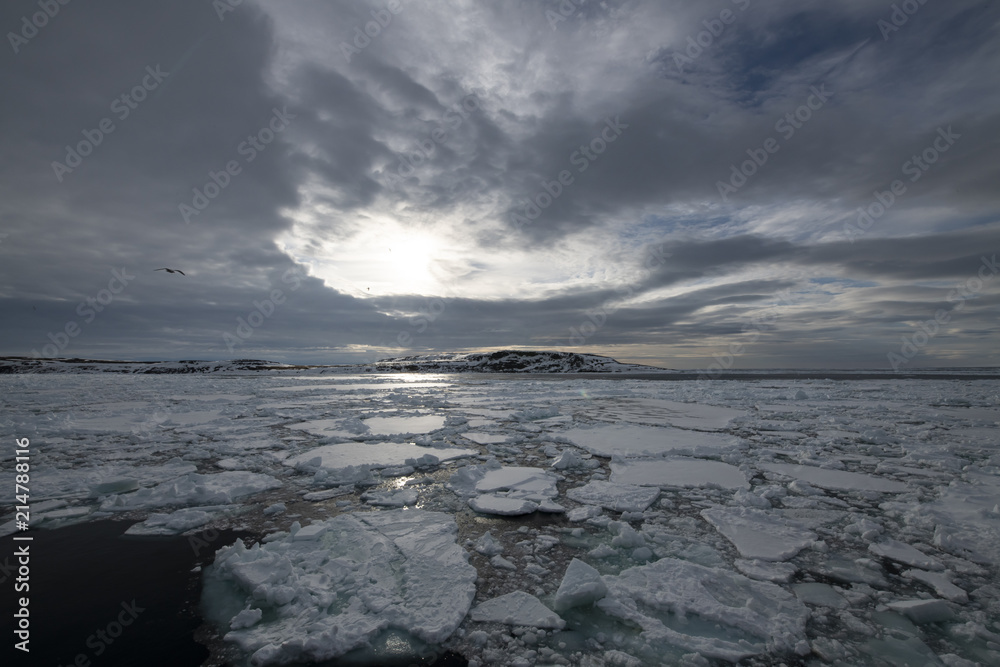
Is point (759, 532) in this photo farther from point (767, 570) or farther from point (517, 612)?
point (517, 612)

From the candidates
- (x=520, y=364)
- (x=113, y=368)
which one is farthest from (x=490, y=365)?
(x=113, y=368)

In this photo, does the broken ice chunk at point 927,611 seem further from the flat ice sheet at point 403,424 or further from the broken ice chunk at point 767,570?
the flat ice sheet at point 403,424

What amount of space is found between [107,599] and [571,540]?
3.67 metres

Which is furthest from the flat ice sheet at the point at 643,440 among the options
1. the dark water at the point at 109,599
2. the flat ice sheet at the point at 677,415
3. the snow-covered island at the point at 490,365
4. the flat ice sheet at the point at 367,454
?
the snow-covered island at the point at 490,365

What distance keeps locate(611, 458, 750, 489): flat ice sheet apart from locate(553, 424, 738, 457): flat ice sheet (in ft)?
Result: 2.10

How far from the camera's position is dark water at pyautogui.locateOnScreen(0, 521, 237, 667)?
2331mm

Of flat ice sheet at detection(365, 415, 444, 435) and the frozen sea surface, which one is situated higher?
the frozen sea surface

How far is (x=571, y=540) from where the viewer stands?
12.9 feet

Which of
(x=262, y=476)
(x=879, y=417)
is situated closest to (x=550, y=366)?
(x=879, y=417)

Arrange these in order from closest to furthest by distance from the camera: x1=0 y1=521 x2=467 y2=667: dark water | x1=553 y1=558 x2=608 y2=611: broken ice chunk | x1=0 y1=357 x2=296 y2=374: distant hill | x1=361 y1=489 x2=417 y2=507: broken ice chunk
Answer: x1=0 y1=521 x2=467 y2=667: dark water, x1=553 y1=558 x2=608 y2=611: broken ice chunk, x1=361 y1=489 x2=417 y2=507: broken ice chunk, x1=0 y1=357 x2=296 y2=374: distant hill

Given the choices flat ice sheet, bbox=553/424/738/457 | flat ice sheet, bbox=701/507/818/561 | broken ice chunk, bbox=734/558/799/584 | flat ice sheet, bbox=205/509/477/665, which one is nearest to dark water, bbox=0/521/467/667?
flat ice sheet, bbox=205/509/477/665

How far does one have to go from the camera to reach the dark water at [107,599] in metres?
2.33

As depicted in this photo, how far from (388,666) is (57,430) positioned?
1212 cm

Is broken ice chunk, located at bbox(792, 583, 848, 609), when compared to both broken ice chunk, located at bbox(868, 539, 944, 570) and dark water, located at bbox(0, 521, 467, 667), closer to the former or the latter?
broken ice chunk, located at bbox(868, 539, 944, 570)
